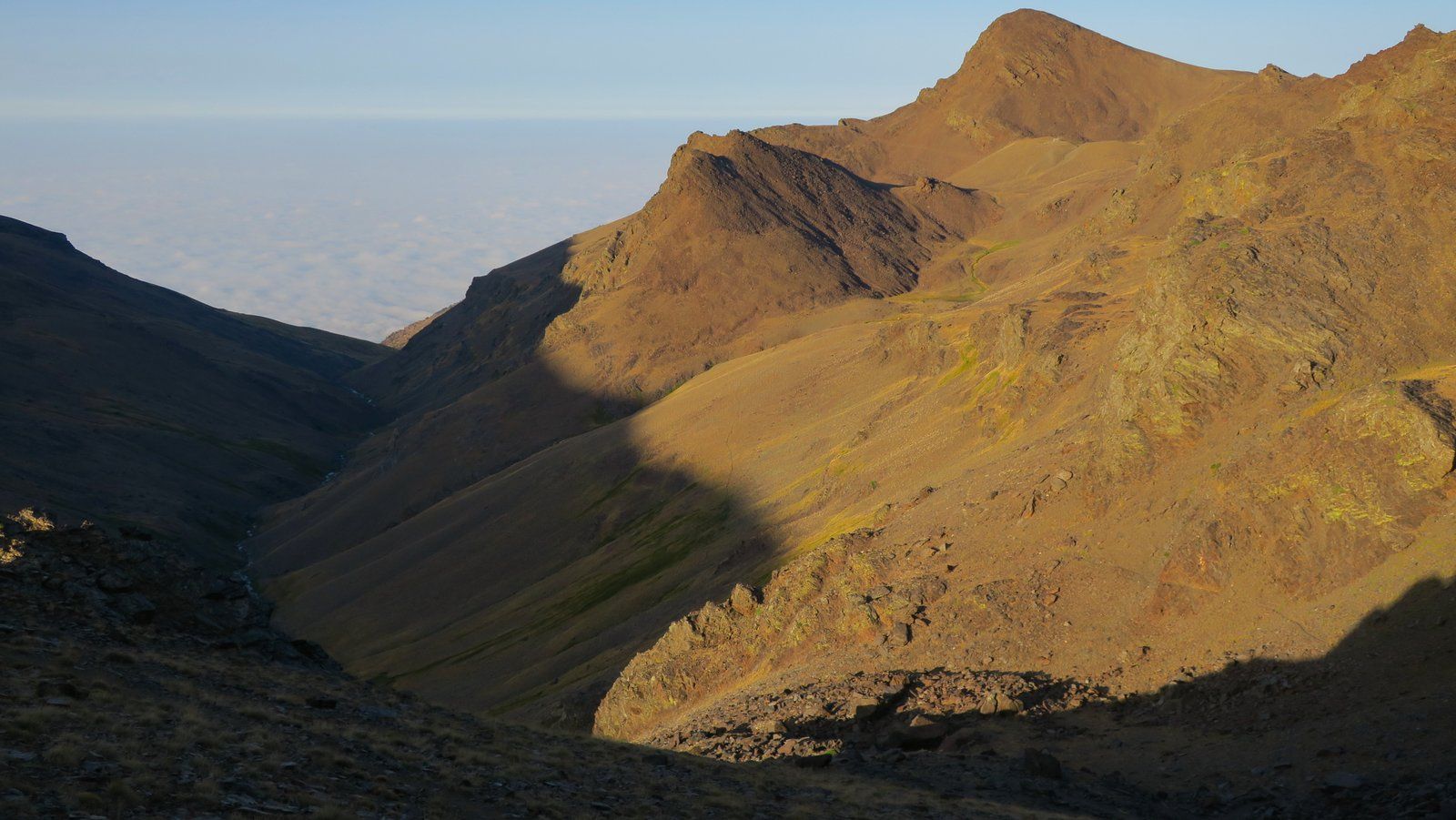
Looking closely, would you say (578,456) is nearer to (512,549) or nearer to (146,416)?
(512,549)

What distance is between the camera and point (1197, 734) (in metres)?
28.9

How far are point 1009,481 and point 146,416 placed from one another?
13215 cm

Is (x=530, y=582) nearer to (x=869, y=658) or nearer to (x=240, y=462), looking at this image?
(x=869, y=658)

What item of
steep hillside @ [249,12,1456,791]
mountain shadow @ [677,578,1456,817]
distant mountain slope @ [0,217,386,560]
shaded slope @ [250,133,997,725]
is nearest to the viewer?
mountain shadow @ [677,578,1456,817]

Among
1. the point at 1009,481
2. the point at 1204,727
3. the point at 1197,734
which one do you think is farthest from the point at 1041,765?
the point at 1009,481

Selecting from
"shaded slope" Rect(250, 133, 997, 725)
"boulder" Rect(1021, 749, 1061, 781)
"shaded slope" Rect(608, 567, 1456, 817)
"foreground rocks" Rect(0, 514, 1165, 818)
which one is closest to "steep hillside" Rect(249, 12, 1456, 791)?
"shaded slope" Rect(608, 567, 1456, 817)

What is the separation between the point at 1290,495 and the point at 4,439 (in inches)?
4978

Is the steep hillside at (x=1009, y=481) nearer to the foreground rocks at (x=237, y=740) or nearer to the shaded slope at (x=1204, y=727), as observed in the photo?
the shaded slope at (x=1204, y=727)

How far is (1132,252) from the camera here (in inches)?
2640

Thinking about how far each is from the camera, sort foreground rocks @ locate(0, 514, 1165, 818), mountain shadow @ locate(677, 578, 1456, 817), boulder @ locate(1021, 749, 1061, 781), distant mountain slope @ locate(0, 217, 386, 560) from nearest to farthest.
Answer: foreground rocks @ locate(0, 514, 1165, 818) < mountain shadow @ locate(677, 578, 1456, 817) < boulder @ locate(1021, 749, 1061, 781) < distant mountain slope @ locate(0, 217, 386, 560)

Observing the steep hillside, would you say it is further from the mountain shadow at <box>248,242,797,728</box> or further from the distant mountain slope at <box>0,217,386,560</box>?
the distant mountain slope at <box>0,217,386,560</box>

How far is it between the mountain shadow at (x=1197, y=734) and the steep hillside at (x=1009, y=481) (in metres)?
0.40

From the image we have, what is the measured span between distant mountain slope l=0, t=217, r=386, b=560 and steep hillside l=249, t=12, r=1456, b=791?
13.6m

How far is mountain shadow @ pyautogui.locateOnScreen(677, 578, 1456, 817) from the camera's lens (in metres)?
24.2
